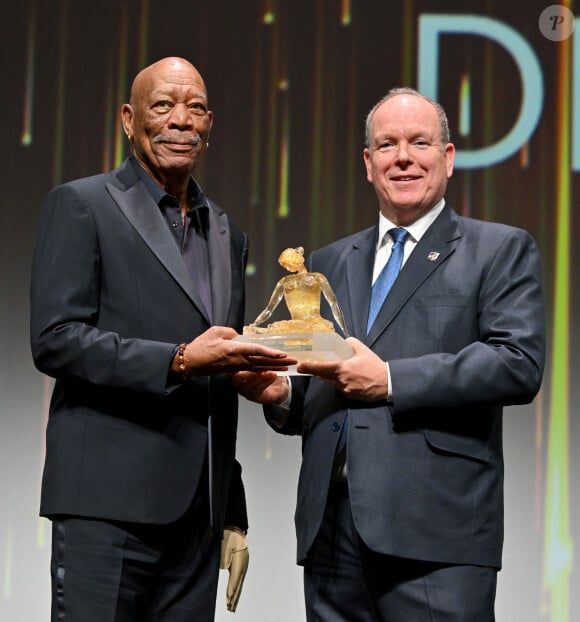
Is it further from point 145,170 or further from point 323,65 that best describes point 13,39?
point 145,170

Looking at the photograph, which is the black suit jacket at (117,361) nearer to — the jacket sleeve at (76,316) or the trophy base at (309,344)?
the jacket sleeve at (76,316)

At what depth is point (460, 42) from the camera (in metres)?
3.99

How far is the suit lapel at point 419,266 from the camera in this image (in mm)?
2359

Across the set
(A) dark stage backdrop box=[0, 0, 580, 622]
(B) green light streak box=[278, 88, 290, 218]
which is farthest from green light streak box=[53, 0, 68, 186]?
(B) green light streak box=[278, 88, 290, 218]

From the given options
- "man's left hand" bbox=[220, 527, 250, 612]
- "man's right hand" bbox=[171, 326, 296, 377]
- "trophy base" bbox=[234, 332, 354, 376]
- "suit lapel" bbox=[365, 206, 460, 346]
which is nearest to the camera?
"man's right hand" bbox=[171, 326, 296, 377]

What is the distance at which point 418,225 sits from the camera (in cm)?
253

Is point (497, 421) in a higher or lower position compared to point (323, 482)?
higher

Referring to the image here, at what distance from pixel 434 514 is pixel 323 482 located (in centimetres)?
26

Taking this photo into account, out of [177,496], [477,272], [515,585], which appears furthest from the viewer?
[515,585]

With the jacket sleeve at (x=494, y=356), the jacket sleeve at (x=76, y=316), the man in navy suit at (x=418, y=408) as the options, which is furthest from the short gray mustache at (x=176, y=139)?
the jacket sleeve at (x=494, y=356)

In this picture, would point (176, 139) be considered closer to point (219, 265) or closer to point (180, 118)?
point (180, 118)

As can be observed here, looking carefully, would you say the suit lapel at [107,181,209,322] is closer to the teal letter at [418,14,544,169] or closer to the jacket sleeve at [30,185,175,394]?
the jacket sleeve at [30,185,175,394]

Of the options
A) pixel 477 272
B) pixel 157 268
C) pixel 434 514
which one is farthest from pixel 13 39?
pixel 434 514

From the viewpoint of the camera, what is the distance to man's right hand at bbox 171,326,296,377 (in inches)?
83.5
